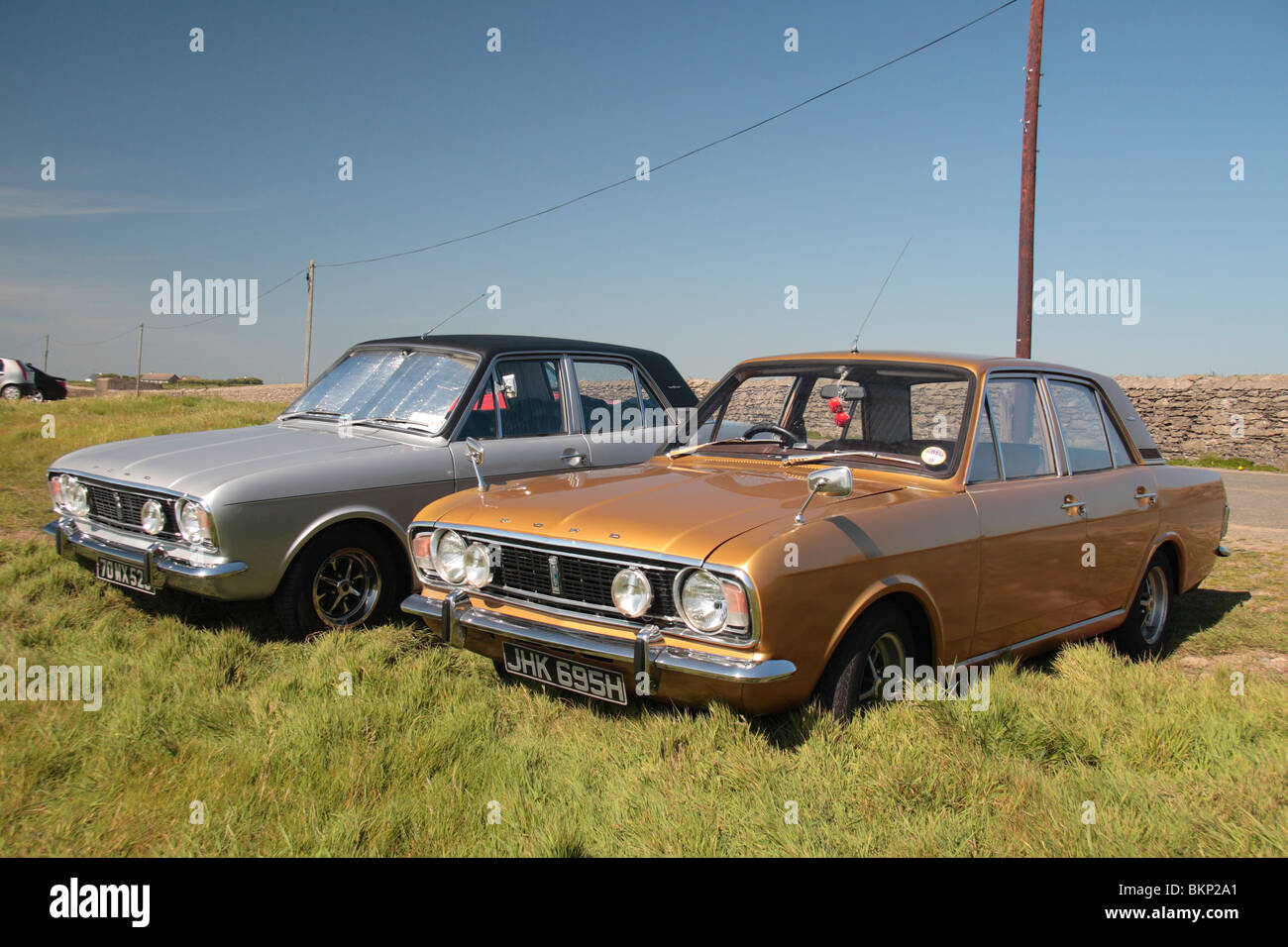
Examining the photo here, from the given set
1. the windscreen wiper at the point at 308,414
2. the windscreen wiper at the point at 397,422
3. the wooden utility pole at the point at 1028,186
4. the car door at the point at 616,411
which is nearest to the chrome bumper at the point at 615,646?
the windscreen wiper at the point at 397,422

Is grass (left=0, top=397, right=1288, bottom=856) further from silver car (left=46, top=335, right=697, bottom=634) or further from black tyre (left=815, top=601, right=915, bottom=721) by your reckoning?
silver car (left=46, top=335, right=697, bottom=634)

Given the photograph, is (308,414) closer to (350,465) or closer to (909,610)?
(350,465)

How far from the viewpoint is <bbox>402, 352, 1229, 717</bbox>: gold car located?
3.21 metres

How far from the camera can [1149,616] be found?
17.8 ft

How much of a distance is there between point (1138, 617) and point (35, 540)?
721 centimetres

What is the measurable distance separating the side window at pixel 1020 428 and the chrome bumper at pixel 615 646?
1908mm

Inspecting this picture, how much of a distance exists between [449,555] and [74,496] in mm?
2887

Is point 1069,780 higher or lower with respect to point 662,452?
lower

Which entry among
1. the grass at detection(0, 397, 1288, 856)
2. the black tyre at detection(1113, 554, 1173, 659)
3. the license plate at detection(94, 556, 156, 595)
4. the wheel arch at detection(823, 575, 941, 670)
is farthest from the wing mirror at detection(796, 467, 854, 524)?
the license plate at detection(94, 556, 156, 595)

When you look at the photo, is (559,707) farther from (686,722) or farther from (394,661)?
(394,661)

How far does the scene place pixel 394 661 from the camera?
14.7 feet

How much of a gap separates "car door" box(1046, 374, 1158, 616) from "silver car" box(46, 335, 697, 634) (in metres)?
2.81

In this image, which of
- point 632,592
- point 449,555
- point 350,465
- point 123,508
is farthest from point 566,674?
point 123,508
